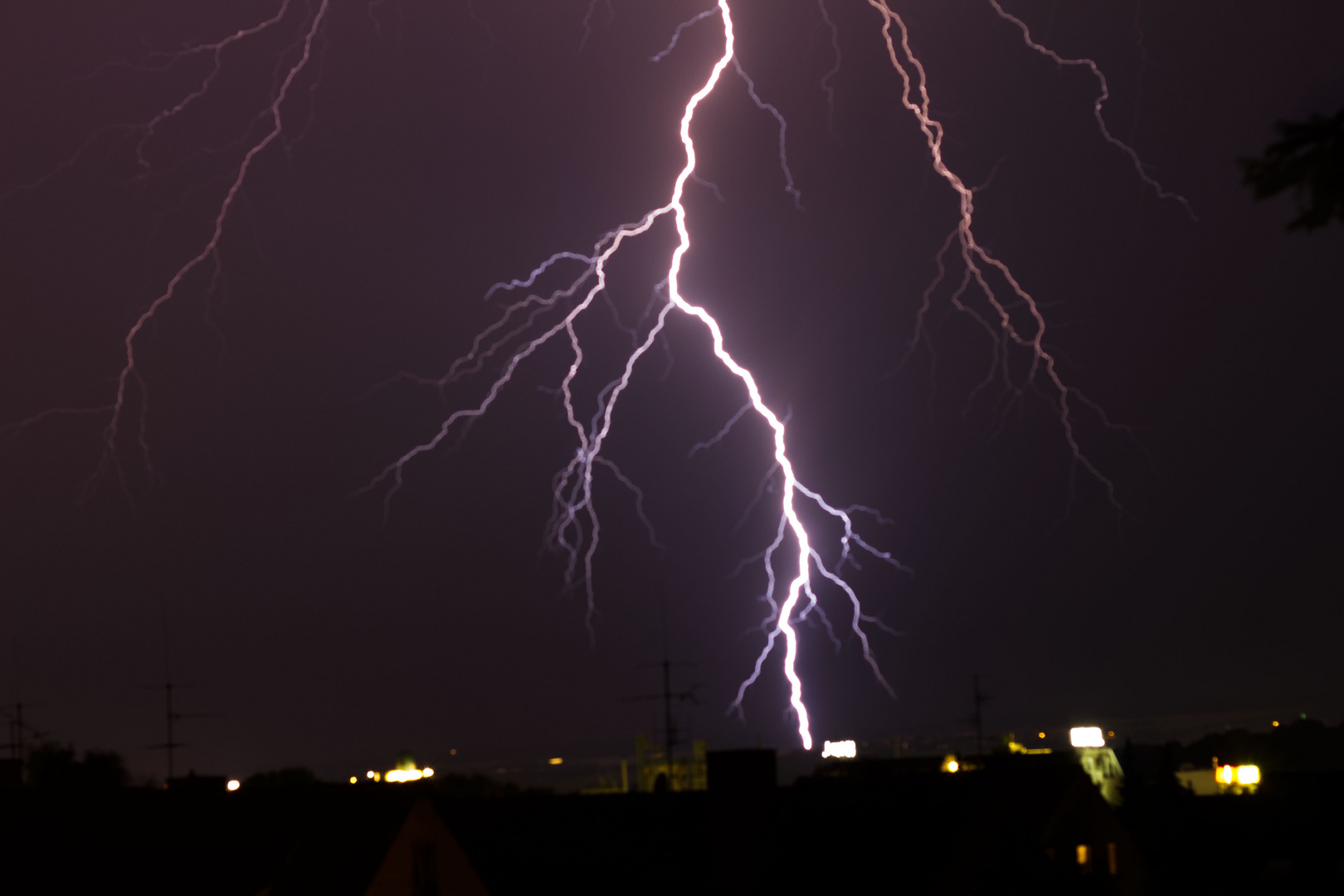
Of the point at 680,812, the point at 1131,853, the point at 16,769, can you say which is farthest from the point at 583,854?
the point at 16,769

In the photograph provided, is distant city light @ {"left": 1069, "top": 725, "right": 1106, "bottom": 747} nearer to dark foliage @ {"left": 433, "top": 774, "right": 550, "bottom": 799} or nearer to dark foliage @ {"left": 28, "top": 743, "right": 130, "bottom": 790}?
dark foliage @ {"left": 433, "top": 774, "right": 550, "bottom": 799}

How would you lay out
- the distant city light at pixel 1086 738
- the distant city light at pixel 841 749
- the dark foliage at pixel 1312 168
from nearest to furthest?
1. the dark foliage at pixel 1312 168
2. the distant city light at pixel 1086 738
3. the distant city light at pixel 841 749

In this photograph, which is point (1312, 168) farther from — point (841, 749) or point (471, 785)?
point (471, 785)

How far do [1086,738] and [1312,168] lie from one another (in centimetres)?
4298

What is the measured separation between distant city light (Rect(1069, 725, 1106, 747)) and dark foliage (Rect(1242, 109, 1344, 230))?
42505 mm

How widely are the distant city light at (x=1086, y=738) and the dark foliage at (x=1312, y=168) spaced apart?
42.5 m

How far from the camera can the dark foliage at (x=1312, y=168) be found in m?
3.00

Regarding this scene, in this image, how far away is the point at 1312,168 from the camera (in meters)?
3.01

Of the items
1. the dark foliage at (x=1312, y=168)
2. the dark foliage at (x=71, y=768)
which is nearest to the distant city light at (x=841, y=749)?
the dark foliage at (x=71, y=768)

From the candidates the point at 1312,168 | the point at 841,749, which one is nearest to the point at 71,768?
the point at 841,749

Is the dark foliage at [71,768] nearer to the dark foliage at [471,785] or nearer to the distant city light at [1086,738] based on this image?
the dark foliage at [471,785]

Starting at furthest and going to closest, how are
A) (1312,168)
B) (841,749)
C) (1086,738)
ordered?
(841,749) → (1086,738) → (1312,168)

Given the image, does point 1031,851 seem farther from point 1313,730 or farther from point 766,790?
point 1313,730

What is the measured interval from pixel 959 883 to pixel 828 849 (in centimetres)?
146
